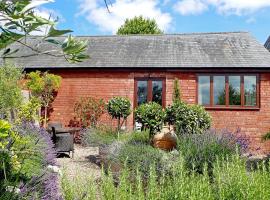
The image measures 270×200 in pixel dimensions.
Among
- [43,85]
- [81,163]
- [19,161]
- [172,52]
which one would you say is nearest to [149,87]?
[172,52]

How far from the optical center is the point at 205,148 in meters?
8.20

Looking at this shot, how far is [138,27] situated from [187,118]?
2710 centimetres

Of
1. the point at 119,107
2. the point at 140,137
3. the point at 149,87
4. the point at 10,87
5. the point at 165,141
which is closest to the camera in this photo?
the point at 165,141

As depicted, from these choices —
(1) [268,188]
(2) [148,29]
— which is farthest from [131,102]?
(2) [148,29]

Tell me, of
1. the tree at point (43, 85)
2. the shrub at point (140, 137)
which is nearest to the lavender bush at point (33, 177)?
the shrub at point (140, 137)

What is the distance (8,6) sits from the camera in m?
1.35

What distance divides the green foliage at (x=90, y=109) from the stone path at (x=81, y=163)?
5.98ft

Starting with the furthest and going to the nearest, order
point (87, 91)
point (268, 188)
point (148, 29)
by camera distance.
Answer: point (148, 29), point (87, 91), point (268, 188)

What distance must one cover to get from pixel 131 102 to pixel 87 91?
1980mm

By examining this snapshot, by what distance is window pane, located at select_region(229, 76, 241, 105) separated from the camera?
15883 millimetres

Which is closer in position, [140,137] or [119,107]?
[140,137]

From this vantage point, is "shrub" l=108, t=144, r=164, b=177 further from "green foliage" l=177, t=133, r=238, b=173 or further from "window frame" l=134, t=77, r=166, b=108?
"window frame" l=134, t=77, r=166, b=108

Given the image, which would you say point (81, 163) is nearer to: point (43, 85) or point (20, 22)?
point (43, 85)

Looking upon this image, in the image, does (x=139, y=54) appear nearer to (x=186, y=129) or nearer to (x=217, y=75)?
(x=217, y=75)
